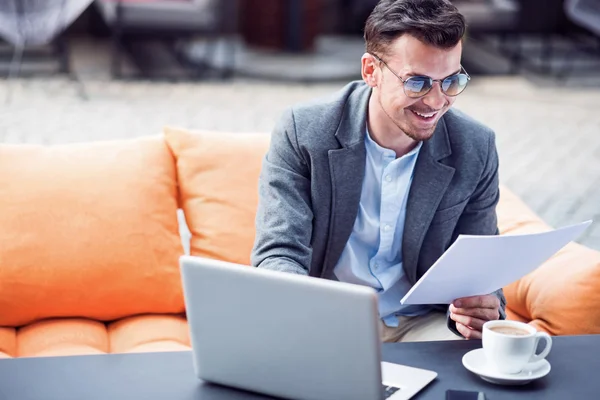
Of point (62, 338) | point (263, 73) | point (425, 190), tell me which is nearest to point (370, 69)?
point (425, 190)

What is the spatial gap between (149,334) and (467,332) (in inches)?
38.7

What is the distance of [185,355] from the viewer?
1.89 meters

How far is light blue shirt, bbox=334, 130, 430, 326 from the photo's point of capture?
2455 millimetres

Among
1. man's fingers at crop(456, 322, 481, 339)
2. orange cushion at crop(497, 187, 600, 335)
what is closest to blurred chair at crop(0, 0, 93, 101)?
orange cushion at crop(497, 187, 600, 335)

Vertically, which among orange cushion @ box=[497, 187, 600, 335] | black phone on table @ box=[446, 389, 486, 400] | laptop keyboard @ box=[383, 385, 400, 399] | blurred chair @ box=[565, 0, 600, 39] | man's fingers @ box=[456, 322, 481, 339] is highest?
black phone on table @ box=[446, 389, 486, 400]

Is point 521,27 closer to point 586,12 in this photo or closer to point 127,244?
point 586,12

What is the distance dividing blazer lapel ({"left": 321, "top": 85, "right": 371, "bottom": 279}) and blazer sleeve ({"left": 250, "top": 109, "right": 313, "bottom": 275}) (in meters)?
0.07

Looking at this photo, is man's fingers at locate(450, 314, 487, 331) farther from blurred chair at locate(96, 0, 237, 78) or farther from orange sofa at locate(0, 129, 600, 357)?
blurred chair at locate(96, 0, 237, 78)

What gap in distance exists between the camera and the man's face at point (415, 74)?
7.30 ft

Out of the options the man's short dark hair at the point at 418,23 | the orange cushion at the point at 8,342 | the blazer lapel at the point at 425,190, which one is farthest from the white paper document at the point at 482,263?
the orange cushion at the point at 8,342

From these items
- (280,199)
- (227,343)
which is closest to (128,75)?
(280,199)

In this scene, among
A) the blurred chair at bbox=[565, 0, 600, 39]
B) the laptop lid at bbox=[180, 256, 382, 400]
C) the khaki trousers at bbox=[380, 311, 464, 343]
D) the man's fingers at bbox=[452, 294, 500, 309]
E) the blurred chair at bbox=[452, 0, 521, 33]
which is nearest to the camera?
the laptop lid at bbox=[180, 256, 382, 400]

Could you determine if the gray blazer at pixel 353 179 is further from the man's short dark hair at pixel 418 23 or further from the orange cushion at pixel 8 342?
the orange cushion at pixel 8 342

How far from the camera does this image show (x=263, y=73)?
8.84 meters
